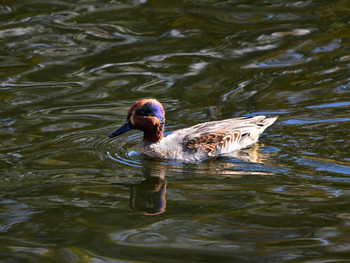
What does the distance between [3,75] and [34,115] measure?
6.85 feet

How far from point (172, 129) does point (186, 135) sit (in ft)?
2.85

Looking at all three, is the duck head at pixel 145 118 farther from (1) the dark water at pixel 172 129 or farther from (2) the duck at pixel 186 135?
(1) the dark water at pixel 172 129

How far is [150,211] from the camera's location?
252 inches

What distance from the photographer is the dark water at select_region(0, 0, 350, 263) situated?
18.5 feet

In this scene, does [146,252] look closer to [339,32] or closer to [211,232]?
[211,232]

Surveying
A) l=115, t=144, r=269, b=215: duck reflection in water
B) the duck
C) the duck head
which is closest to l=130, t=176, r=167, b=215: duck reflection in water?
l=115, t=144, r=269, b=215: duck reflection in water

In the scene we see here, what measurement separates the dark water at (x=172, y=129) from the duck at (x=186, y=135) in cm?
23

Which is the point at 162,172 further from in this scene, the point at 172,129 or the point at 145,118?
the point at 172,129

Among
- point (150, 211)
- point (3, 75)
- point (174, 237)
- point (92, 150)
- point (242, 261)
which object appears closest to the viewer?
point (242, 261)

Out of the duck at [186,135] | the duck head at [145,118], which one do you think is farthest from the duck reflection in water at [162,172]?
the duck head at [145,118]

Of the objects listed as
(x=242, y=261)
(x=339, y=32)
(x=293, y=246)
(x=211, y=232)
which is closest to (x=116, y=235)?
(x=211, y=232)

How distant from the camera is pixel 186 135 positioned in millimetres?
8578

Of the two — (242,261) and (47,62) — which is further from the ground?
A: (47,62)

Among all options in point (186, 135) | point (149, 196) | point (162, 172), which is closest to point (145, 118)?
point (186, 135)
